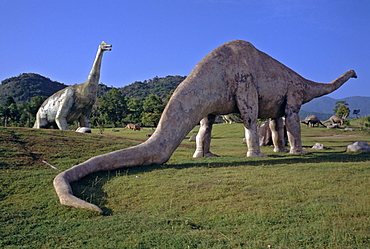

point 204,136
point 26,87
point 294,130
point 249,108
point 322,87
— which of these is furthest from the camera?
point 26,87

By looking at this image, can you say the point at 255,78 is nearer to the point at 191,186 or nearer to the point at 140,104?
the point at 191,186

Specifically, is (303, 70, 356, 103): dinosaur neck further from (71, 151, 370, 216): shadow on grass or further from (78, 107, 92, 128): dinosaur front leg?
(78, 107, 92, 128): dinosaur front leg

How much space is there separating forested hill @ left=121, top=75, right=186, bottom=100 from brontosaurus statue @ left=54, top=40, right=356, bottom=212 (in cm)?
9645

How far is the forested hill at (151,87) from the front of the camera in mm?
114250

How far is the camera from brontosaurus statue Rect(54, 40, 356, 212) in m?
9.88

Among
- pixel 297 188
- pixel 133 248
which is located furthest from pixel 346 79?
pixel 133 248

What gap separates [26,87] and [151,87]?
174 feet

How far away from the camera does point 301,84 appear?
13742 mm

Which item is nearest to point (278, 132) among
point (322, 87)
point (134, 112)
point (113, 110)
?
point (322, 87)

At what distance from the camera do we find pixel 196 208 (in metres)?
6.07

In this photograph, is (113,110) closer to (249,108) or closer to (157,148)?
(249,108)

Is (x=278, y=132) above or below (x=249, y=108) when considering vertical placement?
below

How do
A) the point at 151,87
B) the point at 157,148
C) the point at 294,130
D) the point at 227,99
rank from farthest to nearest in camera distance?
the point at 151,87
the point at 294,130
the point at 227,99
the point at 157,148

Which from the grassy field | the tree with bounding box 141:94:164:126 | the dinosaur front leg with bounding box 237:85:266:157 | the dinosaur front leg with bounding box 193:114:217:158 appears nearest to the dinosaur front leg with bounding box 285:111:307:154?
the dinosaur front leg with bounding box 237:85:266:157
